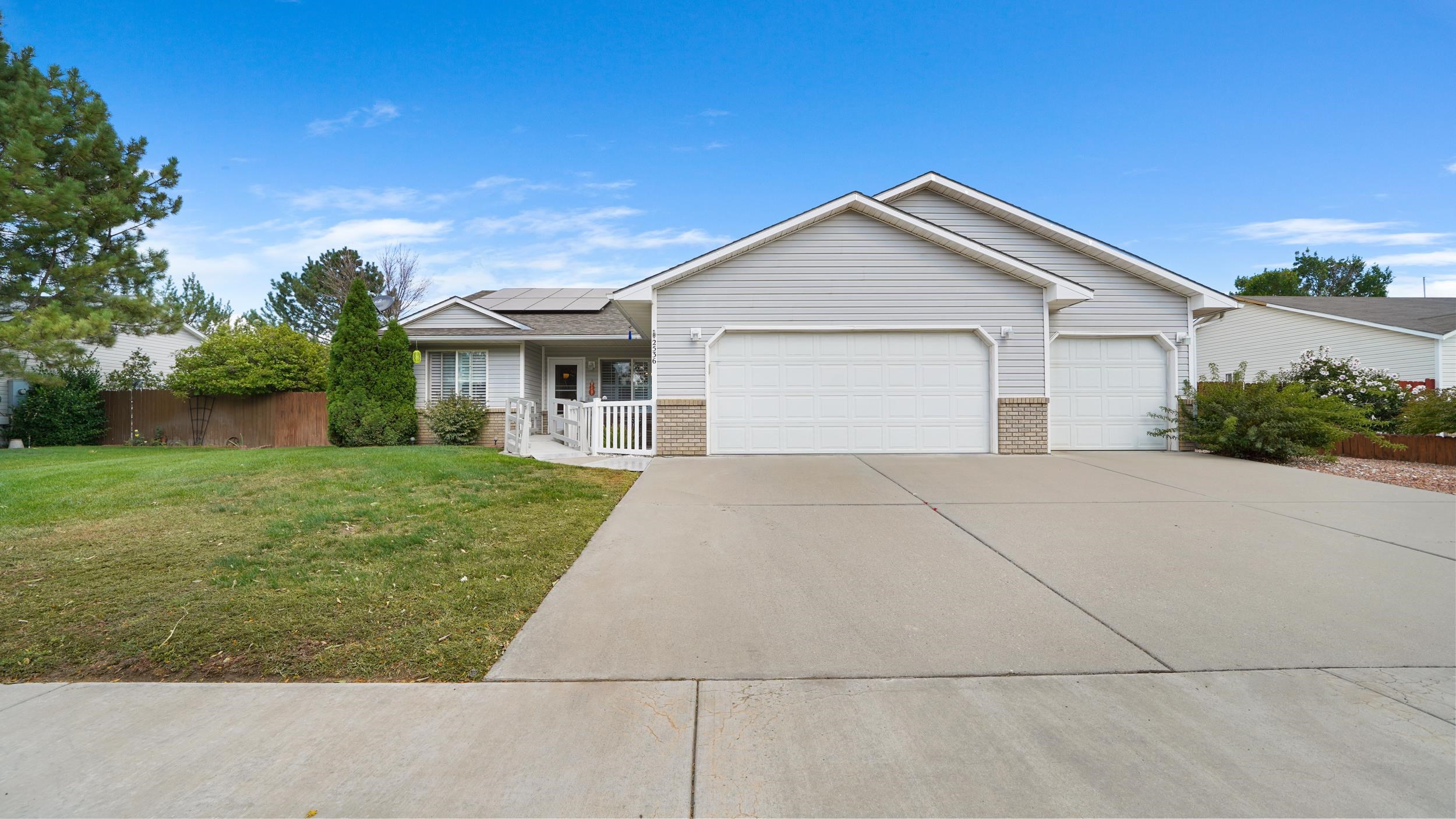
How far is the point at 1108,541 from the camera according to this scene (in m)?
5.55

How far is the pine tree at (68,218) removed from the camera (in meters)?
12.6

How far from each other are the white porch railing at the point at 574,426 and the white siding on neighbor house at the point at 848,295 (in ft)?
5.45

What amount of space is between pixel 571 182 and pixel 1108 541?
61.7 ft

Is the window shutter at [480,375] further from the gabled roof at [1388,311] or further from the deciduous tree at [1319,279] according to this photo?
the deciduous tree at [1319,279]

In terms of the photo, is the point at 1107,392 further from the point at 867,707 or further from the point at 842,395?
the point at 867,707

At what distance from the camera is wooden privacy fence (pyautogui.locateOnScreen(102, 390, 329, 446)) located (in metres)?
16.6

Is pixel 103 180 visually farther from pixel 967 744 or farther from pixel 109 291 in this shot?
pixel 967 744

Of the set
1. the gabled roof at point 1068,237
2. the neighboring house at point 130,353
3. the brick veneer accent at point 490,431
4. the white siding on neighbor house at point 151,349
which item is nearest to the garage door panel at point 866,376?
the gabled roof at point 1068,237

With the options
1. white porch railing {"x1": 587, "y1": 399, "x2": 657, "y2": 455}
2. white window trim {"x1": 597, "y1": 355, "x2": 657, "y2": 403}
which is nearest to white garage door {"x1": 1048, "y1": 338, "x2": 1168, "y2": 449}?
white porch railing {"x1": 587, "y1": 399, "x2": 657, "y2": 455}

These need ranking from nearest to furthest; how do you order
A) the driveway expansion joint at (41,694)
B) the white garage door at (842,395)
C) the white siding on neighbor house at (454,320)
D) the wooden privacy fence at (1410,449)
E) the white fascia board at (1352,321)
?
the driveway expansion joint at (41,694), the wooden privacy fence at (1410,449), the white garage door at (842,395), the white siding on neighbor house at (454,320), the white fascia board at (1352,321)

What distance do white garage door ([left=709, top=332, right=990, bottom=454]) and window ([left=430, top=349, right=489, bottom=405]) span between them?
7705 mm

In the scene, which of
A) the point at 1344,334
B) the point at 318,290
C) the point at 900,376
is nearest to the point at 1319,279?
the point at 1344,334

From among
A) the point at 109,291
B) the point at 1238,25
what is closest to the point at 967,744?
the point at 1238,25

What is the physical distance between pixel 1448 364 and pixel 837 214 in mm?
18933
